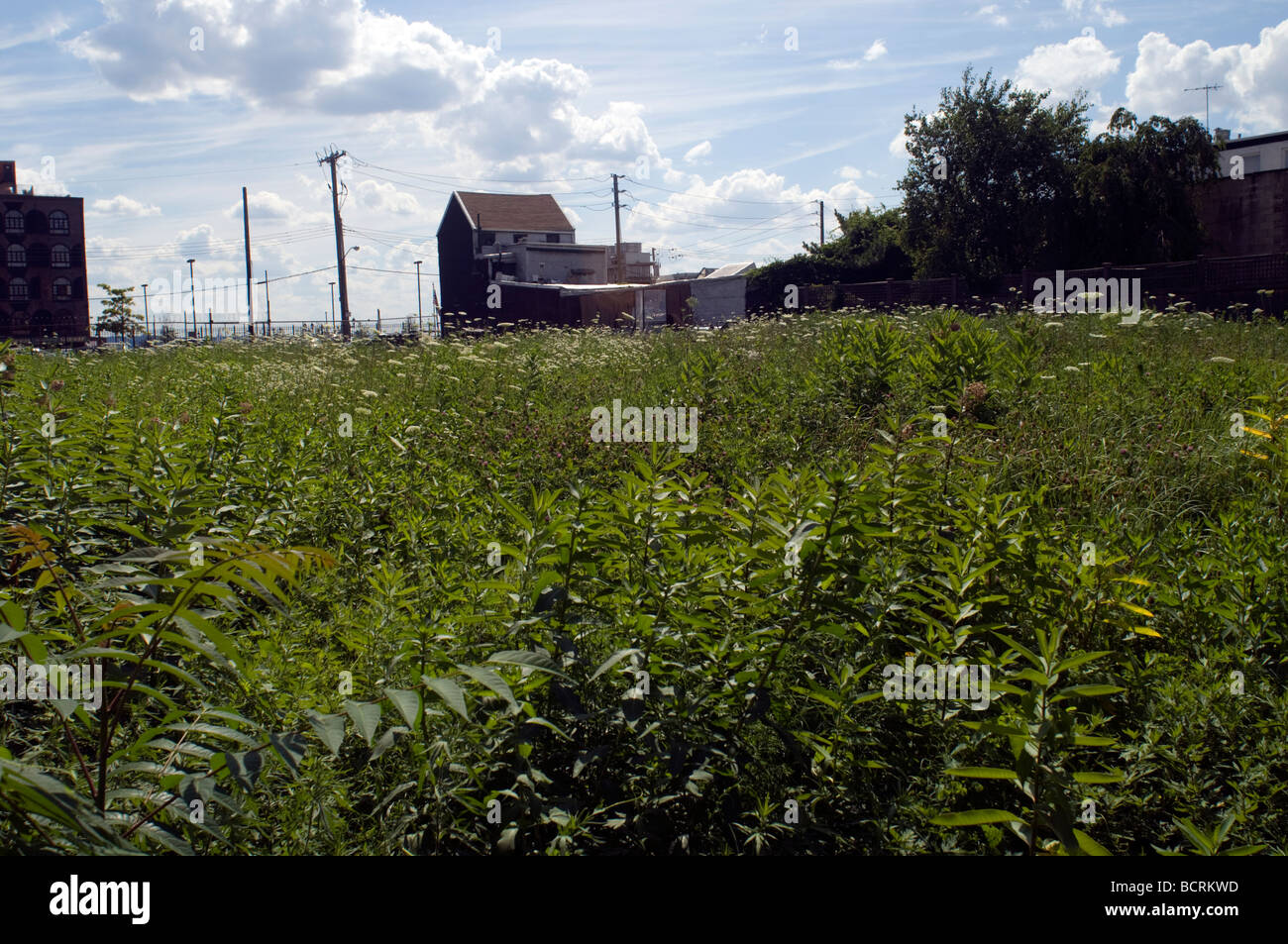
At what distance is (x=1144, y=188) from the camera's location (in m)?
30.2

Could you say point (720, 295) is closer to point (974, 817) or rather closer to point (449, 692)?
point (974, 817)

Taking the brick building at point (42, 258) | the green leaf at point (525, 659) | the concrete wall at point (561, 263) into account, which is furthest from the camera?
the brick building at point (42, 258)

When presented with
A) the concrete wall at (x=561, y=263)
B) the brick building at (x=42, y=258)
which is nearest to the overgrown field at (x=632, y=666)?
the concrete wall at (x=561, y=263)

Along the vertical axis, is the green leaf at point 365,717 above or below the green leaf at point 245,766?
above

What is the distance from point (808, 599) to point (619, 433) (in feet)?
15.4

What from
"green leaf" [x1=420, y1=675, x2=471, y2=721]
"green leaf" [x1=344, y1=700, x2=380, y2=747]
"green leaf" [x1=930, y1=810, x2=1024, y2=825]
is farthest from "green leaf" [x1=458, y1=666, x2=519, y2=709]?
"green leaf" [x1=930, y1=810, x2=1024, y2=825]

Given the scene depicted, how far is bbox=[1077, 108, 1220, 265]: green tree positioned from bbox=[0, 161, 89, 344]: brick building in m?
68.7

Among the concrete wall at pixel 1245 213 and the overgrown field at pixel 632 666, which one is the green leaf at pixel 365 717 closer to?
the overgrown field at pixel 632 666

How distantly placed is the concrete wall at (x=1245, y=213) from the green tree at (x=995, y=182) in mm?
5405

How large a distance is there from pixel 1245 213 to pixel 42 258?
79413 mm

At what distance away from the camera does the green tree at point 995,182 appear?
32.0 meters

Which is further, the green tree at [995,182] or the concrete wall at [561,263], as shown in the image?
the concrete wall at [561,263]

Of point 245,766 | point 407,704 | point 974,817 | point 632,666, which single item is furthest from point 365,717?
point 974,817

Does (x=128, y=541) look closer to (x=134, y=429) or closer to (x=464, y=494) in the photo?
(x=134, y=429)
